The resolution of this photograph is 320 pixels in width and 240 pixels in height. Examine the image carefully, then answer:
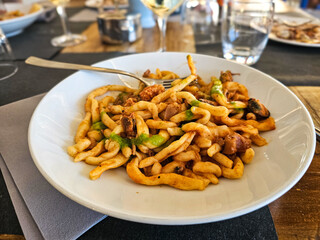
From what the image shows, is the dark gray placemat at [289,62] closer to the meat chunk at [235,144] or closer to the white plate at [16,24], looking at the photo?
the meat chunk at [235,144]

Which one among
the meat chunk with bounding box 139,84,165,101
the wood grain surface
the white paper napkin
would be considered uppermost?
the meat chunk with bounding box 139,84,165,101

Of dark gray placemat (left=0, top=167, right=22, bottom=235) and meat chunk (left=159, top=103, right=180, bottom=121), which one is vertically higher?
meat chunk (left=159, top=103, right=180, bottom=121)

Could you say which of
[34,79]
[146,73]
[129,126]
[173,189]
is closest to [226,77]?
[146,73]

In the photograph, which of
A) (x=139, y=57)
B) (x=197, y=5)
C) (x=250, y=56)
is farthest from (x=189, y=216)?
(x=197, y=5)

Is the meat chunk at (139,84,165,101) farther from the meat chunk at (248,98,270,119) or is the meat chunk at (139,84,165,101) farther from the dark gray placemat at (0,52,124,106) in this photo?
the dark gray placemat at (0,52,124,106)

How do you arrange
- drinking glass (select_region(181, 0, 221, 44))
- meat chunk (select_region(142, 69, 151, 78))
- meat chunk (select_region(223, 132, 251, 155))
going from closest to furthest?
meat chunk (select_region(223, 132, 251, 155)) → meat chunk (select_region(142, 69, 151, 78)) → drinking glass (select_region(181, 0, 221, 44))

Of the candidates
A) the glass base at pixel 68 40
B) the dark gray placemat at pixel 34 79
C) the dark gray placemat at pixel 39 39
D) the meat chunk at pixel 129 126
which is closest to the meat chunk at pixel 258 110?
the meat chunk at pixel 129 126

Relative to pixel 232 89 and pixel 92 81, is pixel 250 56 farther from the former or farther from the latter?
pixel 92 81

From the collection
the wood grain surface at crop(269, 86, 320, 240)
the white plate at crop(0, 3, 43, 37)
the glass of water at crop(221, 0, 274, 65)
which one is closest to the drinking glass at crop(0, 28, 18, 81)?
the white plate at crop(0, 3, 43, 37)
